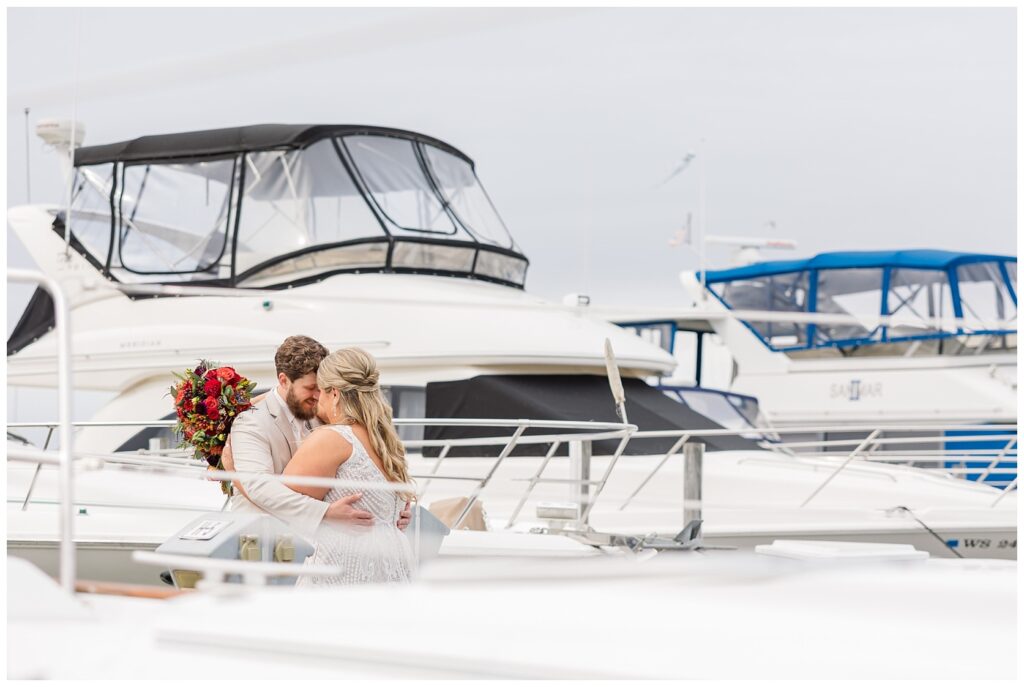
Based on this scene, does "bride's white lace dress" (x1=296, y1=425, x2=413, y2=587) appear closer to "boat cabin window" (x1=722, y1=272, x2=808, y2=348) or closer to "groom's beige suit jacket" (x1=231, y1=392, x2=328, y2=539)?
"groom's beige suit jacket" (x1=231, y1=392, x2=328, y2=539)

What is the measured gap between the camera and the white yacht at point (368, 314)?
7.46 meters

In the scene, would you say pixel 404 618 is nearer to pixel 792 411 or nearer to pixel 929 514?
pixel 929 514

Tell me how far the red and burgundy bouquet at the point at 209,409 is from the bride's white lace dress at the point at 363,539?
92 centimetres

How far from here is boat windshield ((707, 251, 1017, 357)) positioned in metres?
13.8

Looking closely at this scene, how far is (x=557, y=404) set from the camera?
7570 millimetres

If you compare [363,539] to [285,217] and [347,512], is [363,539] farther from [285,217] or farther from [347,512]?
[285,217]

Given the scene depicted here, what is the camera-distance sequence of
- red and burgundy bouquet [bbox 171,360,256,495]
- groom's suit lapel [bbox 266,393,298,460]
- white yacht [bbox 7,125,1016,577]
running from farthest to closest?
1. white yacht [bbox 7,125,1016,577]
2. red and burgundy bouquet [bbox 171,360,256,495]
3. groom's suit lapel [bbox 266,393,298,460]

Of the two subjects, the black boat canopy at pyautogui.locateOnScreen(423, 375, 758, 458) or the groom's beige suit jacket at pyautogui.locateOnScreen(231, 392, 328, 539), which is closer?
the groom's beige suit jacket at pyautogui.locateOnScreen(231, 392, 328, 539)

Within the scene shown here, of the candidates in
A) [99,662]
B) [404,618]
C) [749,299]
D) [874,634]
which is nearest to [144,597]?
[99,662]

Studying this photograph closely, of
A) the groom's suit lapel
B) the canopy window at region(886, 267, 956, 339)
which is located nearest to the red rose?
the groom's suit lapel

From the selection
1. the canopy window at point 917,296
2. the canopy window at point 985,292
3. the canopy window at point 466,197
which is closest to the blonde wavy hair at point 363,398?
the canopy window at point 466,197

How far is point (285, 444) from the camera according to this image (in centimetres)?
390

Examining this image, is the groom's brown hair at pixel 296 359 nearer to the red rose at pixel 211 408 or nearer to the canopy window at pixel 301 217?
the red rose at pixel 211 408

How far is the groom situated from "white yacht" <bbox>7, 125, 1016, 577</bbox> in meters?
2.92
